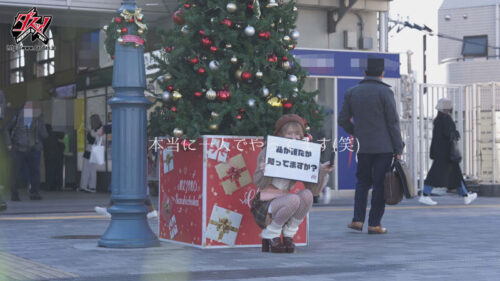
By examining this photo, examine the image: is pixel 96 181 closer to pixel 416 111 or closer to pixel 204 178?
pixel 416 111

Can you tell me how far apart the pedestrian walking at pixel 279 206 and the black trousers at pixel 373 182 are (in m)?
2.18

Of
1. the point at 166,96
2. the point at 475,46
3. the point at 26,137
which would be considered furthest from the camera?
the point at 475,46

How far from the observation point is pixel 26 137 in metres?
17.0

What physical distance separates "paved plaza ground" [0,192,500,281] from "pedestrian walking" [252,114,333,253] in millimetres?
173

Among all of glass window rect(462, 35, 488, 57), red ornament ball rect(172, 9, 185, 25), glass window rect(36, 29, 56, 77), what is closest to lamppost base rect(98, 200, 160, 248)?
red ornament ball rect(172, 9, 185, 25)

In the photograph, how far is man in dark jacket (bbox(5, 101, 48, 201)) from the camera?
16953mm

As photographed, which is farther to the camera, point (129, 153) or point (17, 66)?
point (17, 66)

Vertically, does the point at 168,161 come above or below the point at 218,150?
below

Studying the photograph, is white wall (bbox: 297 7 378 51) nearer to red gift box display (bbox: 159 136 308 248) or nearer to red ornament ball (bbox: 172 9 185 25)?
red ornament ball (bbox: 172 9 185 25)

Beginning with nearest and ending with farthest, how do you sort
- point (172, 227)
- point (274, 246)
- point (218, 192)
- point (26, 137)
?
point (274, 246) < point (218, 192) < point (172, 227) < point (26, 137)

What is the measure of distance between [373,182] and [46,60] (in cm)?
1702

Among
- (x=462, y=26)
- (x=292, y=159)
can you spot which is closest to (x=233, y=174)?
(x=292, y=159)

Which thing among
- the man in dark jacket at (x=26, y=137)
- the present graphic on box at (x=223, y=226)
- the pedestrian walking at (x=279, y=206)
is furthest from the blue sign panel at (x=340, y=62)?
the pedestrian walking at (x=279, y=206)

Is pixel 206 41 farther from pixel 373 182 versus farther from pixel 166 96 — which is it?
pixel 373 182
